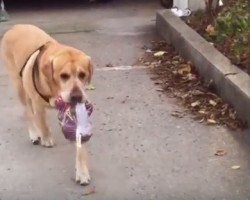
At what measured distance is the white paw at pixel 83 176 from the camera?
4500 millimetres

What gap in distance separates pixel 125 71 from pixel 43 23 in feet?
9.81

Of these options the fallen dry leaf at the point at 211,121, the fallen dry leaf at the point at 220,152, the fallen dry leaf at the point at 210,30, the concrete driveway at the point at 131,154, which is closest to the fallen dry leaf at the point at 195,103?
the concrete driveway at the point at 131,154

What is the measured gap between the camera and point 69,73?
14.5 ft

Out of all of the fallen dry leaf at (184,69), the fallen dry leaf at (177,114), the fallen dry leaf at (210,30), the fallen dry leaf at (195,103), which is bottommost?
the fallen dry leaf at (177,114)

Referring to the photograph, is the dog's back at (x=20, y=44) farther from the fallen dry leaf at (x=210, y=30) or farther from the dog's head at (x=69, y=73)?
the fallen dry leaf at (x=210, y=30)

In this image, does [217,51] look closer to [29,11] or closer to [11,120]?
[11,120]

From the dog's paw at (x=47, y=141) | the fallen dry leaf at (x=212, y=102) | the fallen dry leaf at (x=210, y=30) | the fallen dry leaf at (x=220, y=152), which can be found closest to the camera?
the fallen dry leaf at (x=220, y=152)

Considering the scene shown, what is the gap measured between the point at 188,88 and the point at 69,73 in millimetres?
2097

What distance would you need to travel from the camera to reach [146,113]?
229 inches

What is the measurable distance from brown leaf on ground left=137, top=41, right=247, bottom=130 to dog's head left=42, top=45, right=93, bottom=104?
4.71ft

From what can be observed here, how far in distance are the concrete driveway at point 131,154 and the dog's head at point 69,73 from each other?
0.59 m

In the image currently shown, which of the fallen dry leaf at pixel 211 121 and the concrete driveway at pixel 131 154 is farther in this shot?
the fallen dry leaf at pixel 211 121

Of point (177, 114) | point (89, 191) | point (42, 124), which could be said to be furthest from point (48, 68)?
point (177, 114)

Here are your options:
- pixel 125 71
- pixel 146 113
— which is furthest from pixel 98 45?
pixel 146 113
